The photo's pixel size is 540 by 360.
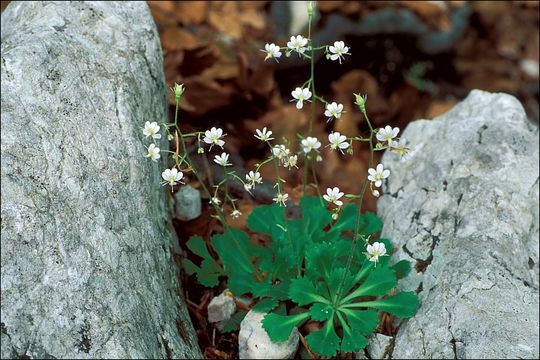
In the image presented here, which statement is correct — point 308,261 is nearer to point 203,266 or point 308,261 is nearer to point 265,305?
point 265,305

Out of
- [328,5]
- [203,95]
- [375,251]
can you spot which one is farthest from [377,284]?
[328,5]

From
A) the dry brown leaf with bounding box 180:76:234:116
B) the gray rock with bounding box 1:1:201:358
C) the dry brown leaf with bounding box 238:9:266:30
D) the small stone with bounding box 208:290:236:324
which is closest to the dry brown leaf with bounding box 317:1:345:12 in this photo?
the dry brown leaf with bounding box 238:9:266:30

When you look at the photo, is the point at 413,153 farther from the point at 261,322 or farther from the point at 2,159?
the point at 2,159

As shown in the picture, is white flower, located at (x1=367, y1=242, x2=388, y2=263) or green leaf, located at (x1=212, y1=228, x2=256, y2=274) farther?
green leaf, located at (x1=212, y1=228, x2=256, y2=274)

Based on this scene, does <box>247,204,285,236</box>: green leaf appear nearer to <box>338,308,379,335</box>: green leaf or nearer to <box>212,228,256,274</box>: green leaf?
<box>212,228,256,274</box>: green leaf

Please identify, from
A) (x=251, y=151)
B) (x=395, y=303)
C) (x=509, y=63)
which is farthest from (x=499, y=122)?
(x=509, y=63)

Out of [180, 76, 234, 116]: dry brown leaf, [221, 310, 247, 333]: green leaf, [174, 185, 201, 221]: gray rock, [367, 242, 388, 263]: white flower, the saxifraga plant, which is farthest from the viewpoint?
[180, 76, 234, 116]: dry brown leaf

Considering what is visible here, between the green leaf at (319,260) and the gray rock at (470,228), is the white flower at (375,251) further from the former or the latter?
the gray rock at (470,228)
